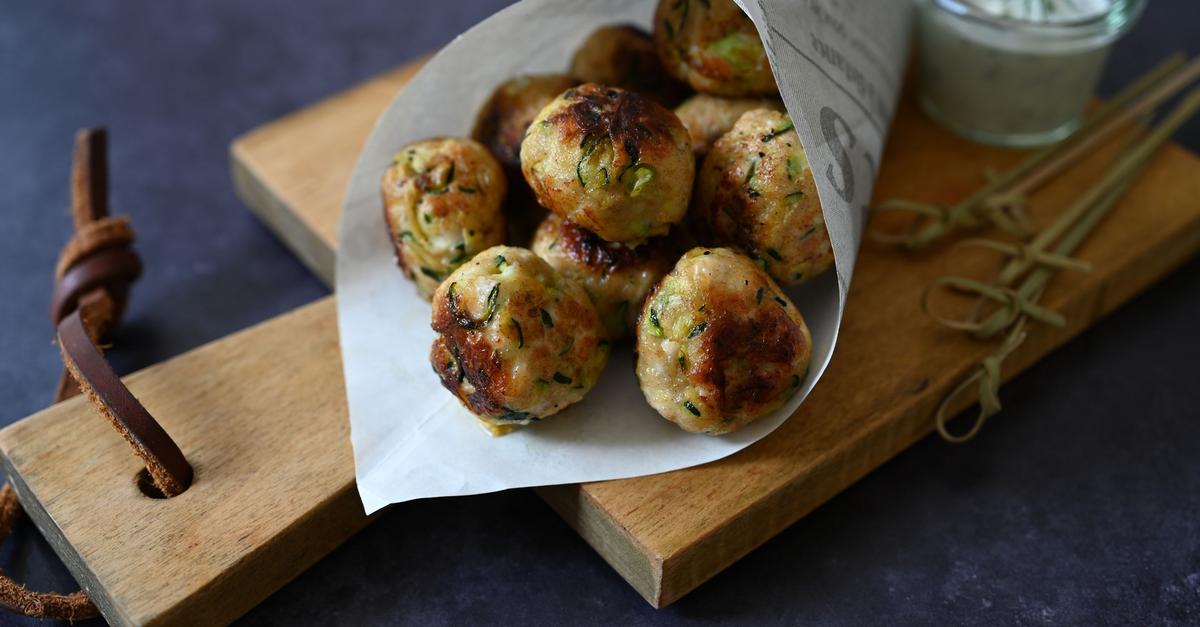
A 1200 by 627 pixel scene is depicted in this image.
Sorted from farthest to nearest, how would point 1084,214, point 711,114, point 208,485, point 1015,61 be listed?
point 1015,61, point 1084,214, point 711,114, point 208,485

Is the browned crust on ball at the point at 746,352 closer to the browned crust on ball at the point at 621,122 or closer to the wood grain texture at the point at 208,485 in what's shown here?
the browned crust on ball at the point at 621,122

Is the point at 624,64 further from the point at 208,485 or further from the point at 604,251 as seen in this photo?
the point at 208,485

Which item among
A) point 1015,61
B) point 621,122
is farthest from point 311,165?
point 1015,61

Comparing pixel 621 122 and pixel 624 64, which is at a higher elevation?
pixel 621 122

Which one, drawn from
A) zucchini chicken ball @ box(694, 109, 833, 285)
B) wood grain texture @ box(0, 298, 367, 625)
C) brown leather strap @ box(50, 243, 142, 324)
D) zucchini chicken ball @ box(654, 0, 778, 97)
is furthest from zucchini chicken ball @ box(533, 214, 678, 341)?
brown leather strap @ box(50, 243, 142, 324)

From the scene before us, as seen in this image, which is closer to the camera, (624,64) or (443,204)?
(443,204)

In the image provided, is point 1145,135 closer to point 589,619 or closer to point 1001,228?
point 1001,228

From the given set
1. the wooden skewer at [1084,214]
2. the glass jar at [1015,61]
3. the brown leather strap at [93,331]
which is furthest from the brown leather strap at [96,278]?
the glass jar at [1015,61]
